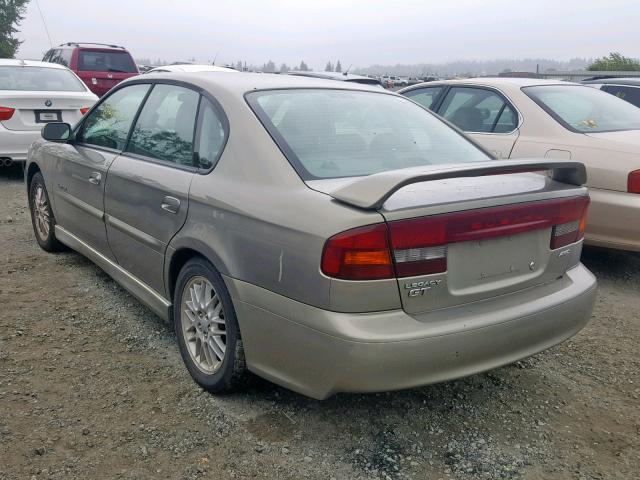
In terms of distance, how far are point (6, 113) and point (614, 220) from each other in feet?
22.4

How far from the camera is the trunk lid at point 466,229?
2.29 meters

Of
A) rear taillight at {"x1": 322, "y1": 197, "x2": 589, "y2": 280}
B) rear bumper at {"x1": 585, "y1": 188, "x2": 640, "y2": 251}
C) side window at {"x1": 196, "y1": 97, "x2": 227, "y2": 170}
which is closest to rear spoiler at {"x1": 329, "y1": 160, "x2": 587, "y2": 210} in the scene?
rear taillight at {"x1": 322, "y1": 197, "x2": 589, "y2": 280}

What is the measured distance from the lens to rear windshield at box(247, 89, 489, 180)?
2783mm

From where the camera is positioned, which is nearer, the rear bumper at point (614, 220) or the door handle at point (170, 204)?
the door handle at point (170, 204)

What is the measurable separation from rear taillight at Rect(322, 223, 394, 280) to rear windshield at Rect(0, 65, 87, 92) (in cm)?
722

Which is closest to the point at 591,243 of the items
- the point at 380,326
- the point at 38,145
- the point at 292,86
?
the point at 292,86

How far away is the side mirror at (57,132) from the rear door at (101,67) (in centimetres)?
971

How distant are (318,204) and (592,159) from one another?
3.04 m

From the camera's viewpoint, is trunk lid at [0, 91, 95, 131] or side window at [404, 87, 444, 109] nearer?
side window at [404, 87, 444, 109]

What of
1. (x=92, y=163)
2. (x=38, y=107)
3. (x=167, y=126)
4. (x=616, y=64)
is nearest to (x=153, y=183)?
(x=167, y=126)

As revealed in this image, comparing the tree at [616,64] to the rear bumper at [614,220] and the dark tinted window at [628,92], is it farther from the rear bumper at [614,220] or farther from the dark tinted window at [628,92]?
the rear bumper at [614,220]

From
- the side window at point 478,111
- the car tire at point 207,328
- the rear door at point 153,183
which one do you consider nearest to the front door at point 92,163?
the rear door at point 153,183

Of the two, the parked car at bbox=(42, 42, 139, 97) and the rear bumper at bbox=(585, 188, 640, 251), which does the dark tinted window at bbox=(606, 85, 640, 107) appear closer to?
the rear bumper at bbox=(585, 188, 640, 251)

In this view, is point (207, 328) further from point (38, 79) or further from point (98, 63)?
point (98, 63)
